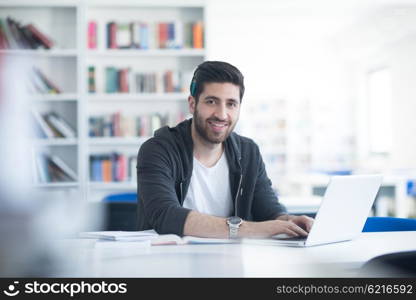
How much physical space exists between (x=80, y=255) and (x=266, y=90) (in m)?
9.79

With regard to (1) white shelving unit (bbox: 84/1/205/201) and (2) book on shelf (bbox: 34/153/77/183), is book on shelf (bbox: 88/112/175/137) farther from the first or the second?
(2) book on shelf (bbox: 34/153/77/183)

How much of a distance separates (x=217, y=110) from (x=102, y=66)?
296 centimetres

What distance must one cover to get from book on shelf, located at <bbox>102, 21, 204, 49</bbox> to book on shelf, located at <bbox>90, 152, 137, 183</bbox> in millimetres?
932

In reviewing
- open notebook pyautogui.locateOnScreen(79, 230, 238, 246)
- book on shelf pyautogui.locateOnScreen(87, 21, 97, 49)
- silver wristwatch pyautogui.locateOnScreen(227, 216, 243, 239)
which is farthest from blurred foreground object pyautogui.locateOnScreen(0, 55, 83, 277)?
book on shelf pyautogui.locateOnScreen(87, 21, 97, 49)

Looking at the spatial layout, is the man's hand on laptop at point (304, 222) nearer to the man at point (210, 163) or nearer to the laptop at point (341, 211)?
the laptop at point (341, 211)

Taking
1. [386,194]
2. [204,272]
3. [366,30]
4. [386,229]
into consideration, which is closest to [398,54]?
[366,30]

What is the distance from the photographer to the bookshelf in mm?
4445

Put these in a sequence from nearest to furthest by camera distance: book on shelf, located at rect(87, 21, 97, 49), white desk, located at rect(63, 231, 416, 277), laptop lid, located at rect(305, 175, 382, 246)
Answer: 1. white desk, located at rect(63, 231, 416, 277)
2. laptop lid, located at rect(305, 175, 382, 246)
3. book on shelf, located at rect(87, 21, 97, 49)

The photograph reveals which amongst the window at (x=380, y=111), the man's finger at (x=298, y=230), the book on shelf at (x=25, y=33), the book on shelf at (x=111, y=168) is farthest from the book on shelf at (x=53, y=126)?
the window at (x=380, y=111)

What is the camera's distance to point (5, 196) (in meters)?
0.39

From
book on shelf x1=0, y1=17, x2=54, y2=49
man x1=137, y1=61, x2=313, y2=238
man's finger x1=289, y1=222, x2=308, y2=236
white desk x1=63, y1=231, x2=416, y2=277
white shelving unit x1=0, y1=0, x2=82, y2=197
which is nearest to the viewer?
white desk x1=63, y1=231, x2=416, y2=277

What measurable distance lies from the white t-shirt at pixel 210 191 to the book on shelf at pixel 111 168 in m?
2.62

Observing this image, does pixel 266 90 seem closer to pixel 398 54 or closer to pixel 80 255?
pixel 398 54

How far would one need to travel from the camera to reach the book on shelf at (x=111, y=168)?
178 inches
